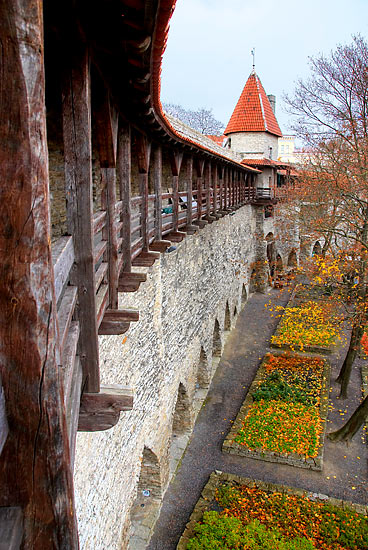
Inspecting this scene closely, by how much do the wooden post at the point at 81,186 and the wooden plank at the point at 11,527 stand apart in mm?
1568

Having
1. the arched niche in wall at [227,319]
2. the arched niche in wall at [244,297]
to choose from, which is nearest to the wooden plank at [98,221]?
the arched niche in wall at [227,319]

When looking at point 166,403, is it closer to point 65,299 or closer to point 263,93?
point 65,299

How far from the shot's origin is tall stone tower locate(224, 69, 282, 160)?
2467cm

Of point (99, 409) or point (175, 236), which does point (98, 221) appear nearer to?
point (99, 409)

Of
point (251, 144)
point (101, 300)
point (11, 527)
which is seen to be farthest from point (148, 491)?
point (251, 144)

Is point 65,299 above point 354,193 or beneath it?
beneath

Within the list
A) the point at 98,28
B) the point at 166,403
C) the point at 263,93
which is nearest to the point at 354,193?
the point at 166,403

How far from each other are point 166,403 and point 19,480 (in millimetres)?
7622

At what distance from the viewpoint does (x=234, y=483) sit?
8773 mm

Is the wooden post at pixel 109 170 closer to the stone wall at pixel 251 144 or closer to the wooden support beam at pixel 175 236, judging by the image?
the wooden support beam at pixel 175 236

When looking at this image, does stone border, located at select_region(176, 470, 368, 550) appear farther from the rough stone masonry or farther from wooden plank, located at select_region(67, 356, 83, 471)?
wooden plank, located at select_region(67, 356, 83, 471)

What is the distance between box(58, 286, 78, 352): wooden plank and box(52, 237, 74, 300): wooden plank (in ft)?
0.35

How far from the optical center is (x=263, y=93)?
2545 centimetres

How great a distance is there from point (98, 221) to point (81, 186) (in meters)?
0.78
